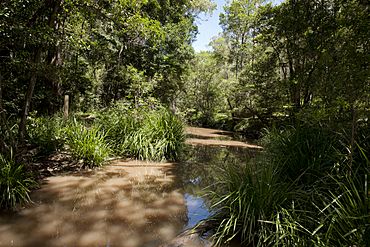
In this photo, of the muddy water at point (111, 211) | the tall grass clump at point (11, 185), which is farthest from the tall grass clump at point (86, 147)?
the tall grass clump at point (11, 185)

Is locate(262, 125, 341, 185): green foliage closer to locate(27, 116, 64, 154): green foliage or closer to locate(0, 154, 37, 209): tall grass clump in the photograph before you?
locate(0, 154, 37, 209): tall grass clump

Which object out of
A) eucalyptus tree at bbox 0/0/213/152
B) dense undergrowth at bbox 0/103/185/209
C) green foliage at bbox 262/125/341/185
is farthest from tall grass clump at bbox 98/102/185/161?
green foliage at bbox 262/125/341/185

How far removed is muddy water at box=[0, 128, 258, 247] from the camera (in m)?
2.86

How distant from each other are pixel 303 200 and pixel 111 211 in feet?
8.54

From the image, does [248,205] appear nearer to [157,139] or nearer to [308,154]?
[308,154]

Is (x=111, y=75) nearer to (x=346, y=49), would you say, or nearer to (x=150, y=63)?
(x=150, y=63)

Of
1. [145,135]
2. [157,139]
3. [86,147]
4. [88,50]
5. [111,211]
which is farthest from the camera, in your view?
[88,50]

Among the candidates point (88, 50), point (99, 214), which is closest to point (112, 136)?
point (99, 214)

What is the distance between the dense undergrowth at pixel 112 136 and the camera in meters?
5.70

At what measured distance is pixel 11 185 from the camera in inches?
139

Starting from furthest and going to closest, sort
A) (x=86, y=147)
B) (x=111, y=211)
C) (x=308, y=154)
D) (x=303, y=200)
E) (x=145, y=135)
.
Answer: (x=145, y=135)
(x=86, y=147)
(x=111, y=211)
(x=308, y=154)
(x=303, y=200)

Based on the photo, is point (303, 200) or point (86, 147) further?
point (86, 147)

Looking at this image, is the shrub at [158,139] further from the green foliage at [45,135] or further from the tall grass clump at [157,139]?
the green foliage at [45,135]

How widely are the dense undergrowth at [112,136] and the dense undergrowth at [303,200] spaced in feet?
11.9
